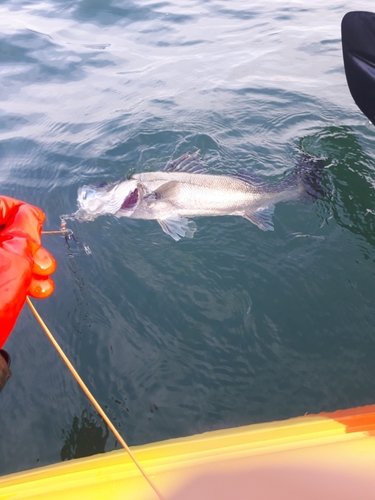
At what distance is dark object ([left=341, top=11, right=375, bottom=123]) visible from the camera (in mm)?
4781

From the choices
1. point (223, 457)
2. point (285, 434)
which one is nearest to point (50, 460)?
point (223, 457)

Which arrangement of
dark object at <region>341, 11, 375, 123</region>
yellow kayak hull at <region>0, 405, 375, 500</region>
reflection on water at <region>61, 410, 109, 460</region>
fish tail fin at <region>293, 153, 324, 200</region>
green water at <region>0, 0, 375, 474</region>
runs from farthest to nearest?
dark object at <region>341, 11, 375, 123</region> < fish tail fin at <region>293, 153, 324, 200</region> < green water at <region>0, 0, 375, 474</region> < reflection on water at <region>61, 410, 109, 460</region> < yellow kayak hull at <region>0, 405, 375, 500</region>

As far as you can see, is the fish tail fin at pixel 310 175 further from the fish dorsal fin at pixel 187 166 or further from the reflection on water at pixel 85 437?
the reflection on water at pixel 85 437

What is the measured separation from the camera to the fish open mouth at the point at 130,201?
4.23 meters

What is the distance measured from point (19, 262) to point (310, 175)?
3656 mm

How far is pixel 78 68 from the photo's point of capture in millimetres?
8352

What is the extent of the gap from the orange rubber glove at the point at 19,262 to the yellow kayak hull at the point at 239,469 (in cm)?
80

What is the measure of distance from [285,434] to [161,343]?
1.48 m

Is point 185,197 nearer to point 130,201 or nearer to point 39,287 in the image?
point 130,201

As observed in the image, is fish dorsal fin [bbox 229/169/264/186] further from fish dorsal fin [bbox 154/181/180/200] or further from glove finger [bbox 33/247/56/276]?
glove finger [bbox 33/247/56/276]

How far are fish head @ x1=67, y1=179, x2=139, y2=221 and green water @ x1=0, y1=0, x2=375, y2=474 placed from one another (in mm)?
197

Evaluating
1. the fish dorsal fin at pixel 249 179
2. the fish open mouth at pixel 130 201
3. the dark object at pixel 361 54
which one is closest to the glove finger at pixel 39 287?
the fish open mouth at pixel 130 201

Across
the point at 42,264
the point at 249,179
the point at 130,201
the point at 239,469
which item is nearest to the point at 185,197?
the point at 130,201

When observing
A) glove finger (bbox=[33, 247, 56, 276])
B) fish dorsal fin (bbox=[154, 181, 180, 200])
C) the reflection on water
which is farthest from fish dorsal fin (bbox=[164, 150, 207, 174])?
the reflection on water
